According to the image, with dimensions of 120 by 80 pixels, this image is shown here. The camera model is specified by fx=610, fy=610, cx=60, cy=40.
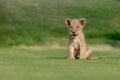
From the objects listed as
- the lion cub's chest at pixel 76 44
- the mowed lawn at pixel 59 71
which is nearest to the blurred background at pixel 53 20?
the lion cub's chest at pixel 76 44

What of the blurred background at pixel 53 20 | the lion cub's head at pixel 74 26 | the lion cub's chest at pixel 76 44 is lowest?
the blurred background at pixel 53 20

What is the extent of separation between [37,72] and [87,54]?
5.01 m

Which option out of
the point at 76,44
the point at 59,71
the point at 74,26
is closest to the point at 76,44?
the point at 76,44

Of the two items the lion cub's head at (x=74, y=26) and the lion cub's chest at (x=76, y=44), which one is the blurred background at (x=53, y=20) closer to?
the lion cub's head at (x=74, y=26)

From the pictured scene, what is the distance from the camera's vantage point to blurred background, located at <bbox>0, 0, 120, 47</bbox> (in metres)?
38.9

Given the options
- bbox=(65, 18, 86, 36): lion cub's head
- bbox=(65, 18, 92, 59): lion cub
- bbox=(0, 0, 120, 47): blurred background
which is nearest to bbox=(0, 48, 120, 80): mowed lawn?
bbox=(65, 18, 92, 59): lion cub

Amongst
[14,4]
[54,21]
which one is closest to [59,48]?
[54,21]

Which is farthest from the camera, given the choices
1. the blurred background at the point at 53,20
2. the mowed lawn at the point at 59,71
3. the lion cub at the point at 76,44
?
the blurred background at the point at 53,20

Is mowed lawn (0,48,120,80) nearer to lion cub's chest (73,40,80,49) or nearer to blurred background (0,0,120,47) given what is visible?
lion cub's chest (73,40,80,49)

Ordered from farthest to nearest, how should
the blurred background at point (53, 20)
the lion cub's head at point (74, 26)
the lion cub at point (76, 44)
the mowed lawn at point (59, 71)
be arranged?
the blurred background at point (53, 20) → the lion cub's head at point (74, 26) → the lion cub at point (76, 44) → the mowed lawn at point (59, 71)

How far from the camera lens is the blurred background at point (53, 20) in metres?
38.9

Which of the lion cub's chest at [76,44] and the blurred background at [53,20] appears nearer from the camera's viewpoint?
the lion cub's chest at [76,44]

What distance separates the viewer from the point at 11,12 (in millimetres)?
44781

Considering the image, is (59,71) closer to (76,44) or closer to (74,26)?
(76,44)
